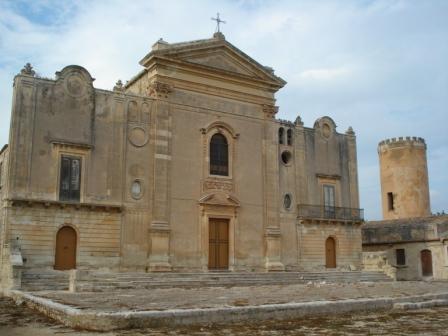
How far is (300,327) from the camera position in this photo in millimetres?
9859

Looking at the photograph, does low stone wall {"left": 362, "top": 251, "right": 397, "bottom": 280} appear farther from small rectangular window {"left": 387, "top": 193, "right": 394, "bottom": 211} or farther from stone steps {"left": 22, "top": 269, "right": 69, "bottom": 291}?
Result: stone steps {"left": 22, "top": 269, "right": 69, "bottom": 291}

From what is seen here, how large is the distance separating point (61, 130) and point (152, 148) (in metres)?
4.18

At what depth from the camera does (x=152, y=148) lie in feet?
80.1

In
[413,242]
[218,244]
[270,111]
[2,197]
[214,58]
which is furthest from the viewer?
[413,242]

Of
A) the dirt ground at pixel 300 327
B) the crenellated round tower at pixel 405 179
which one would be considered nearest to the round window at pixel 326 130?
the crenellated round tower at pixel 405 179

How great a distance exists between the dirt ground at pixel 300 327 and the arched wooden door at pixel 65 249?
933 centimetres

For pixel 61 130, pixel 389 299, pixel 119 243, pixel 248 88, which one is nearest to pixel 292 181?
pixel 248 88

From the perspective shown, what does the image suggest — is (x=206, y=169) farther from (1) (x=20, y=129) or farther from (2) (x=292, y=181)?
(1) (x=20, y=129)

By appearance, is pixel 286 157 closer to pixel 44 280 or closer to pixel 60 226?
pixel 60 226

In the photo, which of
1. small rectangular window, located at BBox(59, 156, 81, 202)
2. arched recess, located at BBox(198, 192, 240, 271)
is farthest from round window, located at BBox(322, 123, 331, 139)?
small rectangular window, located at BBox(59, 156, 81, 202)

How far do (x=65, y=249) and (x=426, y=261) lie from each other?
23021 millimetres

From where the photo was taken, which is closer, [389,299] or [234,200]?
[389,299]

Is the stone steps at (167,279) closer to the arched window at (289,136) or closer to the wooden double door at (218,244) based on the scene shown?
the wooden double door at (218,244)

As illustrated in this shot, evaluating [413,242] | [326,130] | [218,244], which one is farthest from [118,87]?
[413,242]
